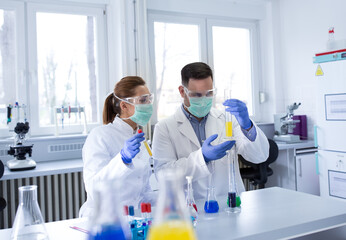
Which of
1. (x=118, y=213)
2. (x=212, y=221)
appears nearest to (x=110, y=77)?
(x=212, y=221)

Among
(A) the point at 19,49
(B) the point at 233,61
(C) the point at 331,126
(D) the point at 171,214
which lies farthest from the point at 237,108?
(B) the point at 233,61

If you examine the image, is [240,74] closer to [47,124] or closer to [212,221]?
[47,124]

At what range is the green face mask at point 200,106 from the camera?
188 cm

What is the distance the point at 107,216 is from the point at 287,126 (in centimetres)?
361

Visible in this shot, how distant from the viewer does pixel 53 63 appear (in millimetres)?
3396

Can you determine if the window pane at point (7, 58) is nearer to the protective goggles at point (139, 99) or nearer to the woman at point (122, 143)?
the woman at point (122, 143)

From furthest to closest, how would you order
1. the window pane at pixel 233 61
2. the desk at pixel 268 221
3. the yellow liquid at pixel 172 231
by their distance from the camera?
1. the window pane at pixel 233 61
2. the desk at pixel 268 221
3. the yellow liquid at pixel 172 231

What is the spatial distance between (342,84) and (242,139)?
179cm

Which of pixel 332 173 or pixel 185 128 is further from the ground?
pixel 185 128

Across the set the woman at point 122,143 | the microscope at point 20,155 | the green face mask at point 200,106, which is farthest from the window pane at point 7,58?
the green face mask at point 200,106

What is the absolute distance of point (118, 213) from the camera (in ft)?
1.89

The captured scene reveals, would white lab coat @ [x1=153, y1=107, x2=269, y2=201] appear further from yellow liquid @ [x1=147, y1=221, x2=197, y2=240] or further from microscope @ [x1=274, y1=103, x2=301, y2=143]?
microscope @ [x1=274, y1=103, x2=301, y2=143]

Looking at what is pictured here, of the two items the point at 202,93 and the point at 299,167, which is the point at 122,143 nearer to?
the point at 202,93

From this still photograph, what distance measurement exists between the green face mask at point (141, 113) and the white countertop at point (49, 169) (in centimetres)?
106
